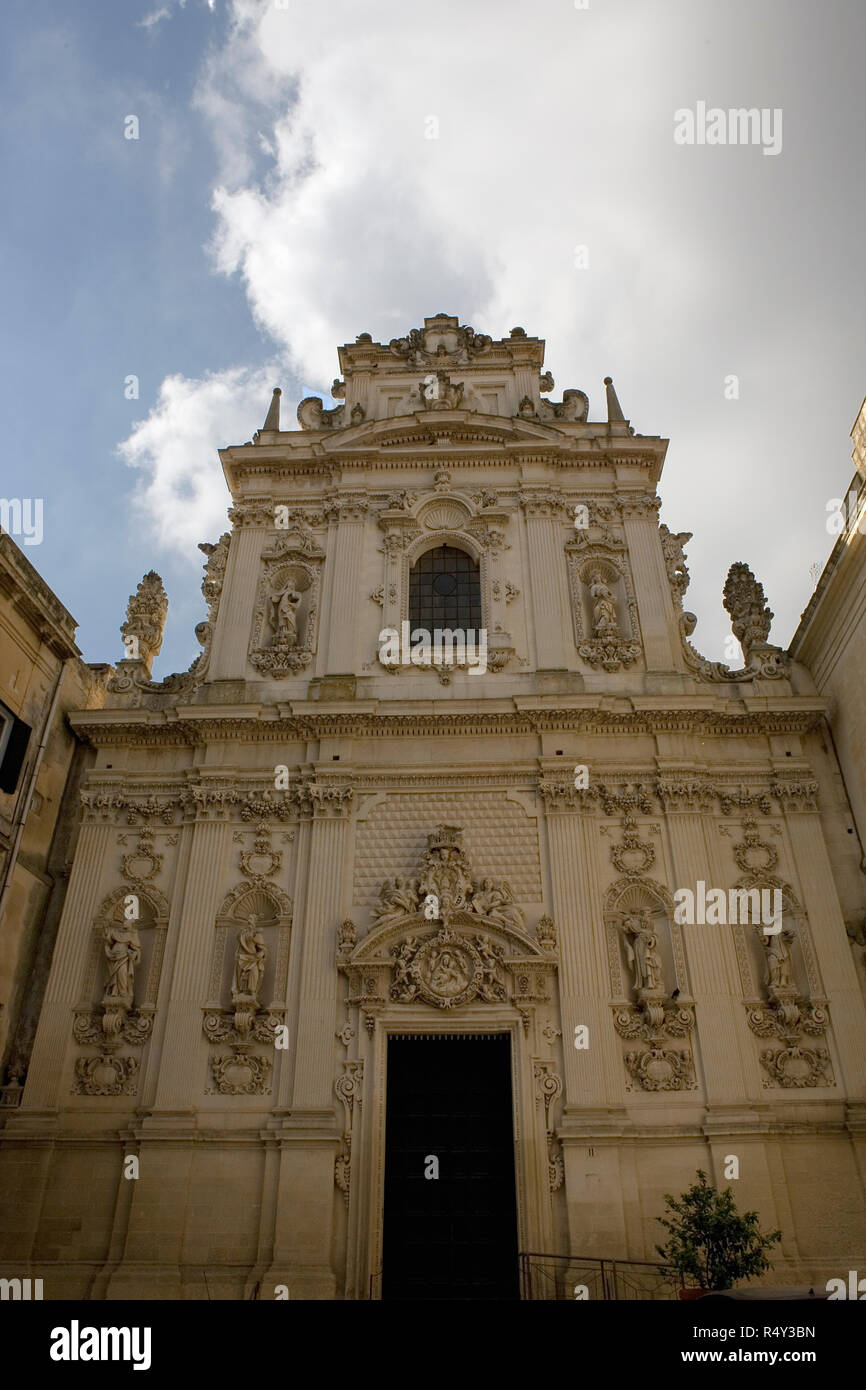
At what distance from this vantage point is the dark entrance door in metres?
13.2

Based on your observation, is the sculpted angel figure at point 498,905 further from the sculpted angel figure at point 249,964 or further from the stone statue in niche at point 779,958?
the stone statue in niche at point 779,958

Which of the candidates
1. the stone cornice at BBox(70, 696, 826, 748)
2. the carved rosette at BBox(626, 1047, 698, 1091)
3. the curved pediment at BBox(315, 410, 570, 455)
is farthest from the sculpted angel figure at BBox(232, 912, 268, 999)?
the curved pediment at BBox(315, 410, 570, 455)

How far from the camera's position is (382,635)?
18.1 metres

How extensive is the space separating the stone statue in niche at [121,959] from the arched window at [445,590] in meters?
7.56

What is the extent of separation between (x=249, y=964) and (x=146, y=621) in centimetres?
730

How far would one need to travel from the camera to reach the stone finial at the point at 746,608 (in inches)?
715

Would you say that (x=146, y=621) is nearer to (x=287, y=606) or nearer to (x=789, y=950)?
(x=287, y=606)

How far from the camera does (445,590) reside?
1911cm

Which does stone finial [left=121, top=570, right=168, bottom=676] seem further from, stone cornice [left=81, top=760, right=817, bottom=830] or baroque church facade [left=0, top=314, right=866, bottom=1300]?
stone cornice [left=81, top=760, right=817, bottom=830]

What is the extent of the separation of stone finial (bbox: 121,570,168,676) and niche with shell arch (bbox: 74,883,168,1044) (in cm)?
454

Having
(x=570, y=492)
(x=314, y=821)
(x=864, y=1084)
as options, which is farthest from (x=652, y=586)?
(x=864, y=1084)
